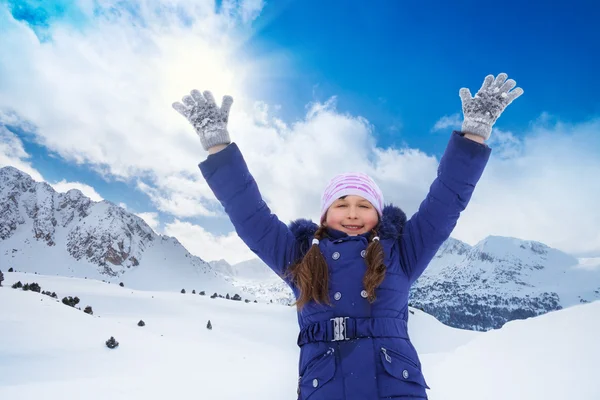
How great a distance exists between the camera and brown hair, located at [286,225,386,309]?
2150 millimetres

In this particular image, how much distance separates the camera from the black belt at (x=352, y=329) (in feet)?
6.80

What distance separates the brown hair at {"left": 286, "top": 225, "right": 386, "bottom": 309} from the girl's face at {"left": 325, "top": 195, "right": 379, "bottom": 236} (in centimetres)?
30

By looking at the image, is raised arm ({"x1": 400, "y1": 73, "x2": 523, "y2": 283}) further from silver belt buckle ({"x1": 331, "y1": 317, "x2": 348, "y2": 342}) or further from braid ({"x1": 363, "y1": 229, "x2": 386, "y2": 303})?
silver belt buckle ({"x1": 331, "y1": 317, "x2": 348, "y2": 342})

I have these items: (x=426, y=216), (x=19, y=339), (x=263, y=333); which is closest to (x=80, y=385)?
(x=19, y=339)

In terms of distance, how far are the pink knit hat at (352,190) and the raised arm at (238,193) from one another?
434 millimetres

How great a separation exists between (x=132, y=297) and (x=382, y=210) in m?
19.5

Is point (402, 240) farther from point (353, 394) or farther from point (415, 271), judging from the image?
point (353, 394)

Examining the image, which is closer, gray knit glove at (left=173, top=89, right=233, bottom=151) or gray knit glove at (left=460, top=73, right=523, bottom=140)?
gray knit glove at (left=460, top=73, right=523, bottom=140)

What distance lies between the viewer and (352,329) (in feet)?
6.84

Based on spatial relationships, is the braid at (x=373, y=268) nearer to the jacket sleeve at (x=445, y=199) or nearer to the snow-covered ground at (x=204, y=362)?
the jacket sleeve at (x=445, y=199)

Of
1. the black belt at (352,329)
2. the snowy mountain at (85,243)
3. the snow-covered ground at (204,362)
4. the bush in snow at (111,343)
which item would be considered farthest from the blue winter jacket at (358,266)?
the snowy mountain at (85,243)

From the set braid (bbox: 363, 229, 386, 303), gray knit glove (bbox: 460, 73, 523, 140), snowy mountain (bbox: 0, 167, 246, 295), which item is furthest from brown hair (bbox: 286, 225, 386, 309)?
snowy mountain (bbox: 0, 167, 246, 295)

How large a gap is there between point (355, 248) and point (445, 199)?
64 centimetres

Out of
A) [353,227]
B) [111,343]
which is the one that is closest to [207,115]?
[353,227]
